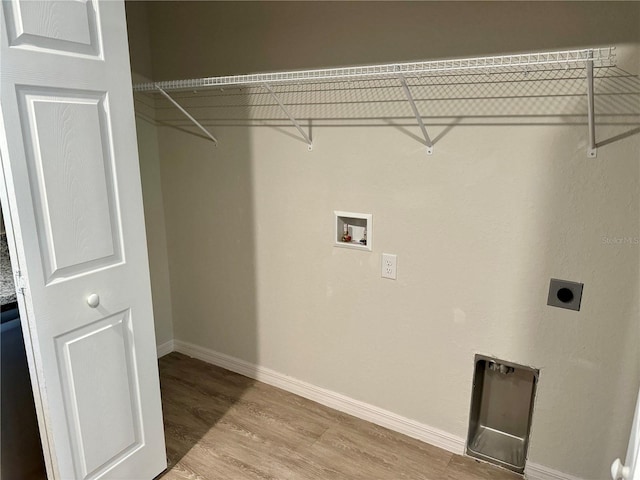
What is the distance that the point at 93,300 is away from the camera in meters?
1.61

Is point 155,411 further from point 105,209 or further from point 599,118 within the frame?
point 599,118

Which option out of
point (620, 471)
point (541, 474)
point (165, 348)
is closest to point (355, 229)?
point (541, 474)

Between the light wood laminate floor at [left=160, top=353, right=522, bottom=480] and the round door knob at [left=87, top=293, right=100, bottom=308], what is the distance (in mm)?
892

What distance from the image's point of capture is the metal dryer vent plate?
68.2 inches

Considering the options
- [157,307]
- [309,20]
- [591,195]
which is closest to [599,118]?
[591,195]

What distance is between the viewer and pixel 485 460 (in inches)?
81.7

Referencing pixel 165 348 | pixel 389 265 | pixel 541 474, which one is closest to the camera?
pixel 541 474

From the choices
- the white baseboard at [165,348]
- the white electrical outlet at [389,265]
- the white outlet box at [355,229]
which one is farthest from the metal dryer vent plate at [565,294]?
the white baseboard at [165,348]

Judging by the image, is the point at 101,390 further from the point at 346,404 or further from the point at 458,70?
the point at 458,70

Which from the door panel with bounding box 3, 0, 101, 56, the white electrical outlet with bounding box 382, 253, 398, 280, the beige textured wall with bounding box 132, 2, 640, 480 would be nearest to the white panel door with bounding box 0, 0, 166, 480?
the door panel with bounding box 3, 0, 101, 56

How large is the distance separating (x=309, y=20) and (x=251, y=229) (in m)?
1.10

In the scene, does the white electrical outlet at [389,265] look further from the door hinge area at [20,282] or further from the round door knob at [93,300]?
the door hinge area at [20,282]

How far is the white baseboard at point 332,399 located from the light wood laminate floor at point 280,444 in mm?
33

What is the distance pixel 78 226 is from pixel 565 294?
1.78 metres
